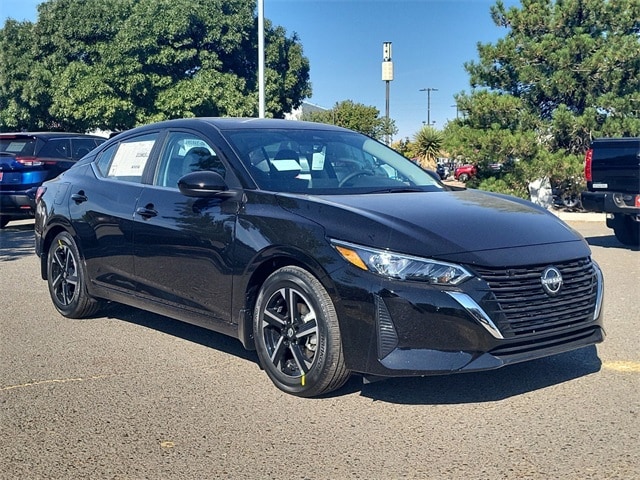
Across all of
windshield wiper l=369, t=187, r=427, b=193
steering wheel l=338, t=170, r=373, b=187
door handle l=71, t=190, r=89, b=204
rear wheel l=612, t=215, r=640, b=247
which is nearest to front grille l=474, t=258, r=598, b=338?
windshield wiper l=369, t=187, r=427, b=193

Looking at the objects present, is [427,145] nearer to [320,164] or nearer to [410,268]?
[320,164]

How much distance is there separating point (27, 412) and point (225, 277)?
1.37 m

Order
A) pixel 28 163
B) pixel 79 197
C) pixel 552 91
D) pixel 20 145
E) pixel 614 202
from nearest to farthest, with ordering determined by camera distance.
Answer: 1. pixel 79 197
2. pixel 614 202
3. pixel 28 163
4. pixel 20 145
5. pixel 552 91

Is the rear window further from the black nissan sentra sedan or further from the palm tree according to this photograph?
the palm tree

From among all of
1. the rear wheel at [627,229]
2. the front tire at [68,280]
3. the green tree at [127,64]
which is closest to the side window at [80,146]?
the front tire at [68,280]

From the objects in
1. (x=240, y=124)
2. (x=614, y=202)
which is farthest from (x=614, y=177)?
(x=240, y=124)

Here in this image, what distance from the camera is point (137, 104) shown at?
1209 inches

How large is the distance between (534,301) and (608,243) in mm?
8212

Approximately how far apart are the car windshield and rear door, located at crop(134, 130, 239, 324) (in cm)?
23

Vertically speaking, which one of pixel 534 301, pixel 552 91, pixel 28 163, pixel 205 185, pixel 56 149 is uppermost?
pixel 552 91

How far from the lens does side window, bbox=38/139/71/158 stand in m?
12.9

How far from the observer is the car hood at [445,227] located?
4.08 meters

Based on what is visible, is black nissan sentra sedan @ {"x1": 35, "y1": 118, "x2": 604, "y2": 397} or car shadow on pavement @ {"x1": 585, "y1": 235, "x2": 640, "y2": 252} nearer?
black nissan sentra sedan @ {"x1": 35, "y1": 118, "x2": 604, "y2": 397}

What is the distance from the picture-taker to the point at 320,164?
17.4 ft
